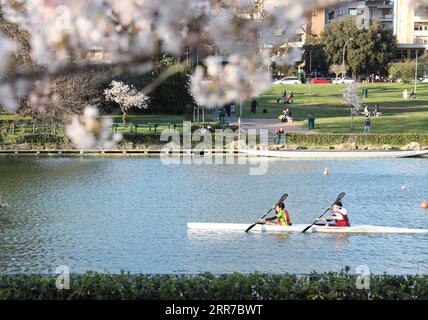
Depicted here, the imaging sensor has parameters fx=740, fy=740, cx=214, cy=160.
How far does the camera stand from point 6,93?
6660 millimetres

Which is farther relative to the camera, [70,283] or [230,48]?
[70,283]

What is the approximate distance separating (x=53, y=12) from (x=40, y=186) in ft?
103

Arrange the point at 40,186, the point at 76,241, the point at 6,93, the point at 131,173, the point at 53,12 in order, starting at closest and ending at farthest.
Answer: the point at 53,12 < the point at 6,93 < the point at 76,241 < the point at 40,186 < the point at 131,173

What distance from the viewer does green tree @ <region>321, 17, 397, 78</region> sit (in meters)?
90.6

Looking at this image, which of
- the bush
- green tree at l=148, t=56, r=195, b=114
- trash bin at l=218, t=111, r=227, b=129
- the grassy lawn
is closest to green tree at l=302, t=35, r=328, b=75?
the grassy lawn

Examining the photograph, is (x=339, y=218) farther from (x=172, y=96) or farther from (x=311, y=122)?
(x=172, y=96)

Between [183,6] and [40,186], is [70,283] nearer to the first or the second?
[183,6]

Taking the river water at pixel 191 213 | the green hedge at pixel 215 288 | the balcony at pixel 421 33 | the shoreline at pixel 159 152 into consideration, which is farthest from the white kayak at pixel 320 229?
the balcony at pixel 421 33

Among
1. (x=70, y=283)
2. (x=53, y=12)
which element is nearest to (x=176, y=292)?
(x=70, y=283)

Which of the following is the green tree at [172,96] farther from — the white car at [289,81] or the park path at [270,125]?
the white car at [289,81]

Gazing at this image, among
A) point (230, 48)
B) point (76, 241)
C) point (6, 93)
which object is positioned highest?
point (230, 48)

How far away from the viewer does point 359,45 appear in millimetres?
91500
